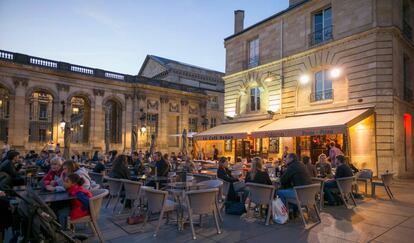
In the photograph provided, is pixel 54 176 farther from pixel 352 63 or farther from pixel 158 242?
pixel 352 63

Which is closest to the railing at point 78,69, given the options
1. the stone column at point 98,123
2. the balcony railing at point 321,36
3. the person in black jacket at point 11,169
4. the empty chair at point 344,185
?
the stone column at point 98,123

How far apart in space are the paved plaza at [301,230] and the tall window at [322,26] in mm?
9454

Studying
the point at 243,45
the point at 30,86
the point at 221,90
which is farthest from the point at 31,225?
the point at 221,90

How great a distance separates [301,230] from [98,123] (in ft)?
62.5

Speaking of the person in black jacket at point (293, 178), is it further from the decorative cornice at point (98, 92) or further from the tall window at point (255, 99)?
the decorative cornice at point (98, 92)

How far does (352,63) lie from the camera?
1184 centimetres

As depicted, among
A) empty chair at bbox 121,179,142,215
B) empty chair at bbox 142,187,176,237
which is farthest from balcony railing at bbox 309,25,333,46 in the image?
empty chair at bbox 142,187,176,237

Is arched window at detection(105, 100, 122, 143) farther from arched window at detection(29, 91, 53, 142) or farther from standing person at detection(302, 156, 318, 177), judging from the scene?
standing person at detection(302, 156, 318, 177)

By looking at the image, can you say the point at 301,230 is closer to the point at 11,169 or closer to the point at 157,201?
the point at 157,201

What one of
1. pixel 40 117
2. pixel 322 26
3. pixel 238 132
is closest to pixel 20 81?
pixel 40 117

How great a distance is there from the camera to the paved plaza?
13.8 feet

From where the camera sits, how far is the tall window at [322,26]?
1309 cm

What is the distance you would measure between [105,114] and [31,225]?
20.2 m

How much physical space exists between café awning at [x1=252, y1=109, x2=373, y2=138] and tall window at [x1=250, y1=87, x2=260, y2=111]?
276 centimetres
